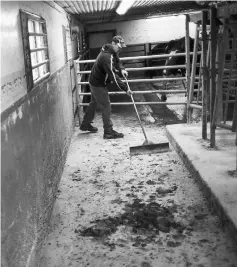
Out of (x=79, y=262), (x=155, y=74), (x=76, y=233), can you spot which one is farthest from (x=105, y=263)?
(x=155, y=74)

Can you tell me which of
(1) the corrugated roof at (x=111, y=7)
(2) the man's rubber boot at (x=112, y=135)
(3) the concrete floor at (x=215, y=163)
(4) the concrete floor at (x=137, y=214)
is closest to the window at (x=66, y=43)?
(1) the corrugated roof at (x=111, y=7)

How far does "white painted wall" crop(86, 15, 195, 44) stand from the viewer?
13.5 m

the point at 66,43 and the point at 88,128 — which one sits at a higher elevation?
the point at 66,43

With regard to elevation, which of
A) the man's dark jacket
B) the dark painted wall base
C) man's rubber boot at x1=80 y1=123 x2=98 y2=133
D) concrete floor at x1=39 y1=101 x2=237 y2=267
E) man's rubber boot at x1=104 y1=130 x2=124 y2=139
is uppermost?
the man's dark jacket

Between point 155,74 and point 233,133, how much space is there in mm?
10432

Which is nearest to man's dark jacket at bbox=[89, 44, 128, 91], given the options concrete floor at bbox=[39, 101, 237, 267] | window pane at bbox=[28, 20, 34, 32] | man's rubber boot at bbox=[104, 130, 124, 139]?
man's rubber boot at bbox=[104, 130, 124, 139]

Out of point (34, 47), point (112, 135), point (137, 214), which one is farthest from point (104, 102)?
point (137, 214)

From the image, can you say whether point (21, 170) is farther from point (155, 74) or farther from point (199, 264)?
point (155, 74)

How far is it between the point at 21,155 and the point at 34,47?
6.17 feet

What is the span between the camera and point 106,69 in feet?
19.7

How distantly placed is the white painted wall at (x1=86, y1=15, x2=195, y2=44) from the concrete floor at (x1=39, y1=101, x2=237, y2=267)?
9.06m

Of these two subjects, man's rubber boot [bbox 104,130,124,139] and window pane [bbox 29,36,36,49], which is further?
man's rubber boot [bbox 104,130,124,139]

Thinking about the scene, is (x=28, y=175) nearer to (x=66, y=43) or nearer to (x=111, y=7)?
(x=66, y=43)

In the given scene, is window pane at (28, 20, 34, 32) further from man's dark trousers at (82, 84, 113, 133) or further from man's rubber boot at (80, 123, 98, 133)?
man's rubber boot at (80, 123, 98, 133)
